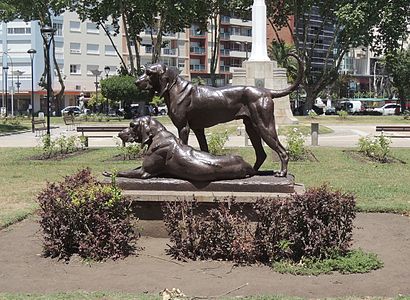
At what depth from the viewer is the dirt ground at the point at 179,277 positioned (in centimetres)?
547

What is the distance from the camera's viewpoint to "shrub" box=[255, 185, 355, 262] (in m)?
6.18

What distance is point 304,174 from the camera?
13734 mm

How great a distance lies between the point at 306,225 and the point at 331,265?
464 mm

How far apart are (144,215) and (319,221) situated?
2.17 m

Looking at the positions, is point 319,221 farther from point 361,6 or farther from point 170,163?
point 361,6

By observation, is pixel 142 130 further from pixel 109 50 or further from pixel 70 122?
pixel 109 50

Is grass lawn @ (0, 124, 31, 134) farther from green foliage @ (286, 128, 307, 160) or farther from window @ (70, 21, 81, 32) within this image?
window @ (70, 21, 81, 32)

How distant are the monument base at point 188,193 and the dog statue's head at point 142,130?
52cm

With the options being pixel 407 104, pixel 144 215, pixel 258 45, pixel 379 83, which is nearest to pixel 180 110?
pixel 144 215

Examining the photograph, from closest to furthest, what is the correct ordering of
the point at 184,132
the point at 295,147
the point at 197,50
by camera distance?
the point at 184,132 < the point at 295,147 < the point at 197,50

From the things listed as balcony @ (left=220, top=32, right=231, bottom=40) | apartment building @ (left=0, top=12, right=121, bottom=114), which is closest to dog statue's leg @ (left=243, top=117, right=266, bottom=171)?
apartment building @ (left=0, top=12, right=121, bottom=114)

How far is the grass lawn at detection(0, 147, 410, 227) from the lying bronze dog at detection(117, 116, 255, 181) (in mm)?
2601

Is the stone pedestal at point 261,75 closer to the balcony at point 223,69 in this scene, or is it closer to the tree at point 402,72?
the tree at point 402,72

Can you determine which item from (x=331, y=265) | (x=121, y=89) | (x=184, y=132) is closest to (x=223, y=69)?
(x=121, y=89)
